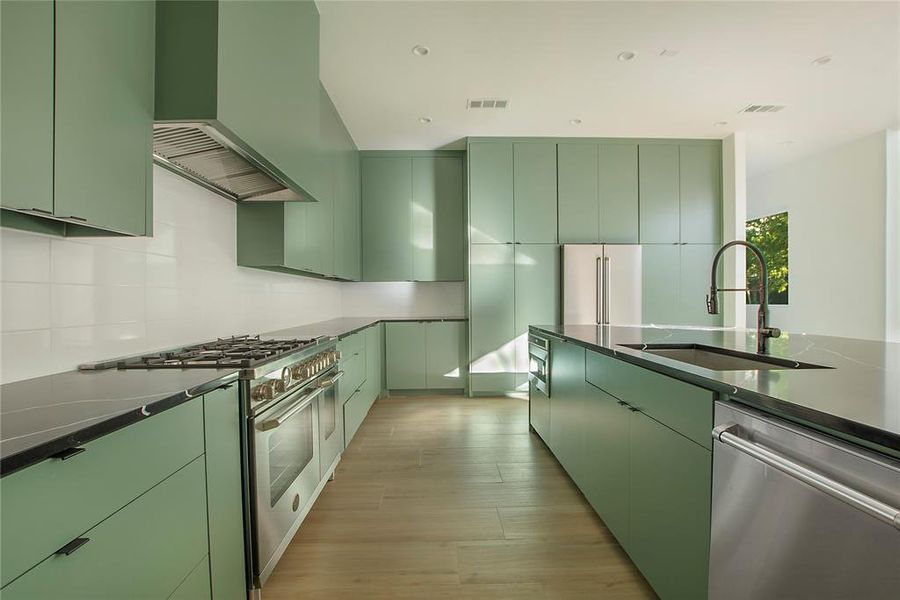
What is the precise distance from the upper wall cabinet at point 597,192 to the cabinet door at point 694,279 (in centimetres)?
75

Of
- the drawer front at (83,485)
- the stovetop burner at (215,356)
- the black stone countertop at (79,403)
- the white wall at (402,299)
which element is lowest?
the drawer front at (83,485)

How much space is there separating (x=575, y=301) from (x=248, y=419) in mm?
3726

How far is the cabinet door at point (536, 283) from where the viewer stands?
4602mm

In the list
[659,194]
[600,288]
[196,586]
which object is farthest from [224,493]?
[659,194]

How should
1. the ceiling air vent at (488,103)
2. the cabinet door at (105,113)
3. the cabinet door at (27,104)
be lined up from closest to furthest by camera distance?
the cabinet door at (27,104)
the cabinet door at (105,113)
the ceiling air vent at (488,103)

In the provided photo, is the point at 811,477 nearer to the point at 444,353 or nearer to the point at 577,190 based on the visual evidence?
the point at 444,353

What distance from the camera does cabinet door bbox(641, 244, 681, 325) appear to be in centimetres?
464

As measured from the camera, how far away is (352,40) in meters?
2.79

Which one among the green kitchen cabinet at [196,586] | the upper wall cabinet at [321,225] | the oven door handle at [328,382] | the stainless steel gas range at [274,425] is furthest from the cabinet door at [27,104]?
the upper wall cabinet at [321,225]

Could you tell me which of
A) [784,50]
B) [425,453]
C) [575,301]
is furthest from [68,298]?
[784,50]

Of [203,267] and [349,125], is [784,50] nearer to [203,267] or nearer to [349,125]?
[349,125]

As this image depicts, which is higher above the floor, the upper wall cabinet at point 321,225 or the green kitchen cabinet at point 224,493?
the upper wall cabinet at point 321,225

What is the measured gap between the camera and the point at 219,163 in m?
1.86

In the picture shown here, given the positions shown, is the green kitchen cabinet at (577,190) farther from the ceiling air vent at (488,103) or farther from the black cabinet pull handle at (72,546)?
the black cabinet pull handle at (72,546)
